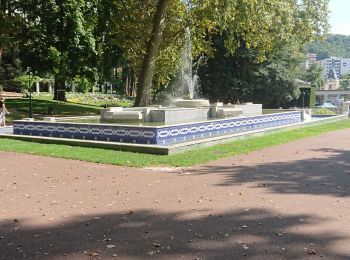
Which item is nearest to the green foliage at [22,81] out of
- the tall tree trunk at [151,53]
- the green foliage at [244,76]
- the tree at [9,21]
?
the green foliage at [244,76]

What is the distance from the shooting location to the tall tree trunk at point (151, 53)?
24953mm

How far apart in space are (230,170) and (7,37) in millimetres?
21351

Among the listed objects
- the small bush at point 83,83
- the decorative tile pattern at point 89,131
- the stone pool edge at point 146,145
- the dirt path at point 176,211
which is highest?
the small bush at point 83,83

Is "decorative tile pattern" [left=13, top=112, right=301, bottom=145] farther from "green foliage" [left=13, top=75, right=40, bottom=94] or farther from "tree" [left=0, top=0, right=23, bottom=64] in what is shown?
"green foliage" [left=13, top=75, right=40, bottom=94]

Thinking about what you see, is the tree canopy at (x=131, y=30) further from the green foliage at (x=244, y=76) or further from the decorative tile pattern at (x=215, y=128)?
the green foliage at (x=244, y=76)

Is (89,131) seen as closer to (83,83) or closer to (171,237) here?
(171,237)

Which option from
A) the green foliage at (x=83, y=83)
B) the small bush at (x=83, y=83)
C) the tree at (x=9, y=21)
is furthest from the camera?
the small bush at (x=83, y=83)

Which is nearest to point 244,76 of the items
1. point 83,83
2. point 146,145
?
point 83,83

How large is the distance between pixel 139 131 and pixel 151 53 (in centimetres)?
1260

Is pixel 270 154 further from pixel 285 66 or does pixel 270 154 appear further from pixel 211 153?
pixel 285 66

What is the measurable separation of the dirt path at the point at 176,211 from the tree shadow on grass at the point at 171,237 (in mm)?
12

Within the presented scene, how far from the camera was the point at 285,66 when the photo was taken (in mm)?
40656

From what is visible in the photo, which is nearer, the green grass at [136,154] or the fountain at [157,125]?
the green grass at [136,154]

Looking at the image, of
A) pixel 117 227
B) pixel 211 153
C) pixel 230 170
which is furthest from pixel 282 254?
pixel 211 153
